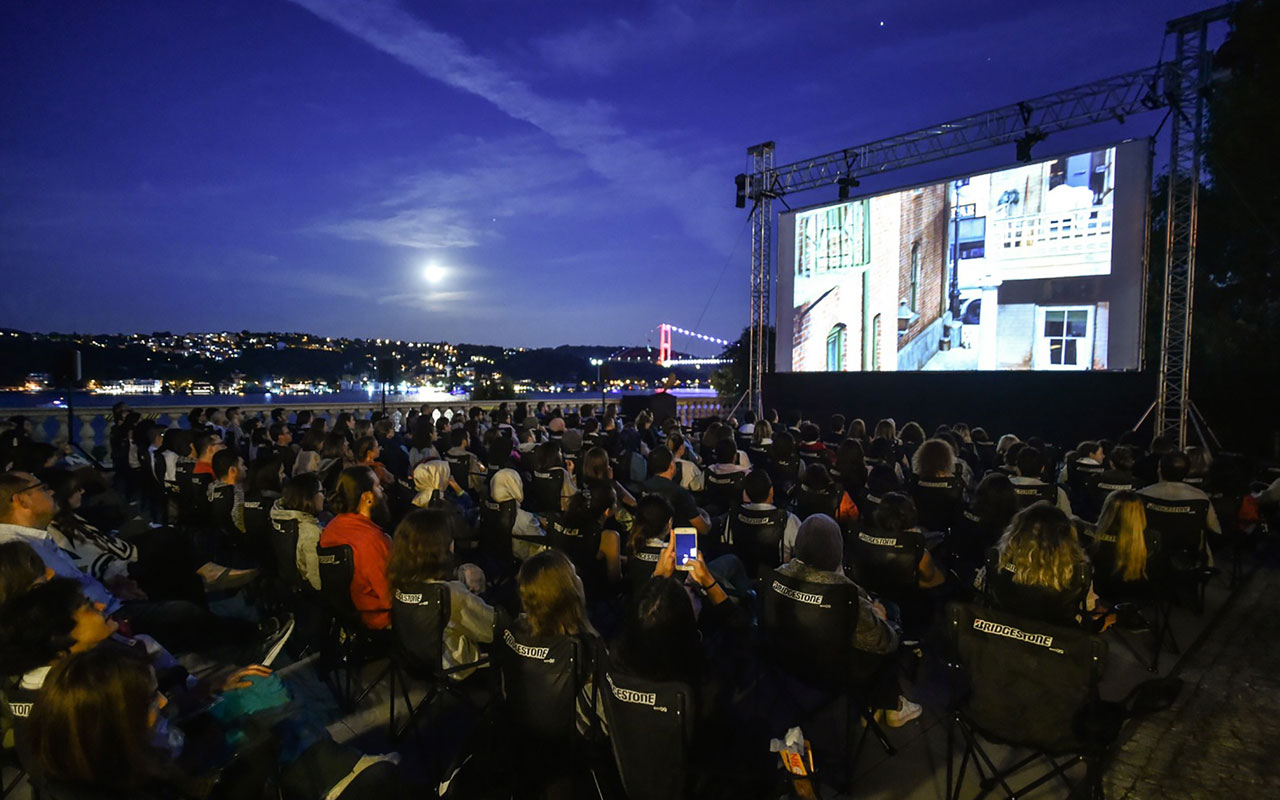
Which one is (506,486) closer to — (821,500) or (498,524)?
(498,524)

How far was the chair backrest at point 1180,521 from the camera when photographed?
395cm

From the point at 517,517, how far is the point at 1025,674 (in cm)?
321

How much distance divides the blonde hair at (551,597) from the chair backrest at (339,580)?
1.30 metres

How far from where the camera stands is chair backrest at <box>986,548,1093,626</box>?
2469mm

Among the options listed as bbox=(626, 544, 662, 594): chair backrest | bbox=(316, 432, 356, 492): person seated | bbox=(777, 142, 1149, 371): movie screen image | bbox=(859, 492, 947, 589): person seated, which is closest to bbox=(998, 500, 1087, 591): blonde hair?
bbox=(859, 492, 947, 589): person seated

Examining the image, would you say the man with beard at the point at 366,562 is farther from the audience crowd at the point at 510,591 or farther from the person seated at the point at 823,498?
the person seated at the point at 823,498

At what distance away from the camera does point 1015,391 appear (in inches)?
426

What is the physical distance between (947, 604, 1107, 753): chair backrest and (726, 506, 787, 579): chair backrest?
159 centimetres

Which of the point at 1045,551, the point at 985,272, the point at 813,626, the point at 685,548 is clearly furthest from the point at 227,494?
the point at 985,272

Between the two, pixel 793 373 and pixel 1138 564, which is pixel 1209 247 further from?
pixel 1138 564

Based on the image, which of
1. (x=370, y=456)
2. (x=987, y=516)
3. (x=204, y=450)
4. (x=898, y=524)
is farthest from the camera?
(x=204, y=450)

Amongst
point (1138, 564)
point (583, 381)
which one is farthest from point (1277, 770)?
point (583, 381)

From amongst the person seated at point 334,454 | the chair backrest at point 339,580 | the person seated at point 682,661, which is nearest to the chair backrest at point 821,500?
the person seated at point 682,661

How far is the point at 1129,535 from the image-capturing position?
3398mm
